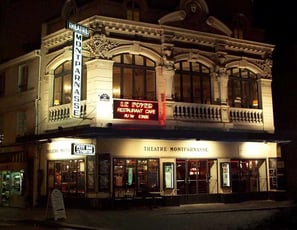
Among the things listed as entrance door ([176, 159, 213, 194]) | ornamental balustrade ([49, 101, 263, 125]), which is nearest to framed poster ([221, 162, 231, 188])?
entrance door ([176, 159, 213, 194])

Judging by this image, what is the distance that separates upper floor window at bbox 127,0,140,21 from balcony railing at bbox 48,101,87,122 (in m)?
5.67

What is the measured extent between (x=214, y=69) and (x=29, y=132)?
1208 cm

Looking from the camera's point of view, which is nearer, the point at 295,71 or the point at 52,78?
the point at 52,78

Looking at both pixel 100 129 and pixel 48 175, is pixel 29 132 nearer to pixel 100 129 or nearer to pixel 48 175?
pixel 48 175

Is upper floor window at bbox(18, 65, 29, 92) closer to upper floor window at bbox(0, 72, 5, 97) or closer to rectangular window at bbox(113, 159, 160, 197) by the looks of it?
upper floor window at bbox(0, 72, 5, 97)

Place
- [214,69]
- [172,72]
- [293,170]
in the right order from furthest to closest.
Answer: [293,170] < [214,69] < [172,72]

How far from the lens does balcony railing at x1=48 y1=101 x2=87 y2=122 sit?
24067 mm

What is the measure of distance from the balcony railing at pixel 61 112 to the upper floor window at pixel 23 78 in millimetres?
3637

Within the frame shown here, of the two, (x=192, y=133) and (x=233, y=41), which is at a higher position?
(x=233, y=41)

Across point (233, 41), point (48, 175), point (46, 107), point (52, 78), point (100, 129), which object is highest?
point (233, 41)

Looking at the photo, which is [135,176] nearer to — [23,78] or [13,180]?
[13,180]

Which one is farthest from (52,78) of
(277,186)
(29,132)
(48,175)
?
(277,186)

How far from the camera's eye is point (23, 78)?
29.4 meters

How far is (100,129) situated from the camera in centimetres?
2198
